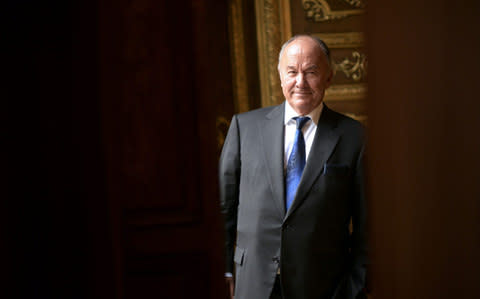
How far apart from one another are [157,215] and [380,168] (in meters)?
0.57

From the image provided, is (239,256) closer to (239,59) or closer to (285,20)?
(285,20)

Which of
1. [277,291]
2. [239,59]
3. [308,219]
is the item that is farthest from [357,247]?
[239,59]

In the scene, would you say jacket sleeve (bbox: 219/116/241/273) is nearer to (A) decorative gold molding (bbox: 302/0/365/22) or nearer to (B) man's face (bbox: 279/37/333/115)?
(B) man's face (bbox: 279/37/333/115)

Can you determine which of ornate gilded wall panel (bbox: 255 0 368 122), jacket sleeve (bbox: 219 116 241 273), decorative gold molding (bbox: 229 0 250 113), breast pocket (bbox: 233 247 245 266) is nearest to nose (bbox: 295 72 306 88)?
jacket sleeve (bbox: 219 116 241 273)

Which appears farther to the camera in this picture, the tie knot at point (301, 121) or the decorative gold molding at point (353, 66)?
the decorative gold molding at point (353, 66)

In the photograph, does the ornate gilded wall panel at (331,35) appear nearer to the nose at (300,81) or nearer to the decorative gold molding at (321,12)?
the decorative gold molding at (321,12)

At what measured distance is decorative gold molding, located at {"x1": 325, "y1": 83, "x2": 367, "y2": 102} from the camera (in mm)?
3820

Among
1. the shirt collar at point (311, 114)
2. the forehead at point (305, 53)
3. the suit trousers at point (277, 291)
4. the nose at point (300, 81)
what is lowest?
the suit trousers at point (277, 291)

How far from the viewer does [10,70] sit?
1033 mm

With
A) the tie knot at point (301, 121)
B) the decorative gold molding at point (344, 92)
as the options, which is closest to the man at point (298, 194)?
the tie knot at point (301, 121)

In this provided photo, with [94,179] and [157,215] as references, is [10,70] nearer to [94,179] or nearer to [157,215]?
[94,179]

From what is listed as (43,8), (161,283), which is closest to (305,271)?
(161,283)

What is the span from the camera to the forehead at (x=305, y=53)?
1.93m

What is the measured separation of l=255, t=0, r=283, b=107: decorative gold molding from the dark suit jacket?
1.99 metres
